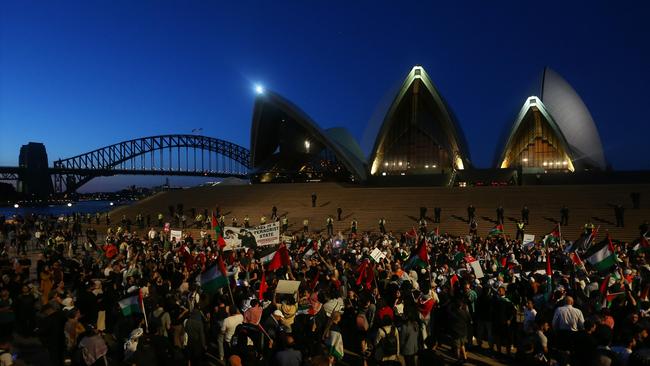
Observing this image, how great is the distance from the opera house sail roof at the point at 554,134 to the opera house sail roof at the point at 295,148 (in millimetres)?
15145

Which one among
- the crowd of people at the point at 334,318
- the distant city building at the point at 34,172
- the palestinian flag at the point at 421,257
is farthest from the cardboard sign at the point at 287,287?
the distant city building at the point at 34,172

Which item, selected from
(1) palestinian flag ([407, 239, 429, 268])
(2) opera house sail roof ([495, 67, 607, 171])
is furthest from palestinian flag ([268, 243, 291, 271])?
(2) opera house sail roof ([495, 67, 607, 171])

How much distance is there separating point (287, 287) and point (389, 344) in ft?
7.16

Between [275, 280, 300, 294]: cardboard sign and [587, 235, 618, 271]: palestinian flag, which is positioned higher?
[587, 235, 618, 271]: palestinian flag

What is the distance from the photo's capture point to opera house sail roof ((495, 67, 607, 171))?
42.9 m

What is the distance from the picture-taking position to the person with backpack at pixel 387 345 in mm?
5516

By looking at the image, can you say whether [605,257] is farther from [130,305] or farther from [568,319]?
[130,305]

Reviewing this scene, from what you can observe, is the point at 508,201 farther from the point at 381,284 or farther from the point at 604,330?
the point at 604,330

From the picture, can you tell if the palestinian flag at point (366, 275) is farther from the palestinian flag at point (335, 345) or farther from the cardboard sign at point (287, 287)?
the palestinian flag at point (335, 345)

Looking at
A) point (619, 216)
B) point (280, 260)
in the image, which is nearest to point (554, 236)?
point (619, 216)

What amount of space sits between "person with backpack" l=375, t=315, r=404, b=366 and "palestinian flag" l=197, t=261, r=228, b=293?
7.88 ft

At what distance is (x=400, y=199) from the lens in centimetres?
2803

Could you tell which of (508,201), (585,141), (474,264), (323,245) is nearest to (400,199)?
(508,201)

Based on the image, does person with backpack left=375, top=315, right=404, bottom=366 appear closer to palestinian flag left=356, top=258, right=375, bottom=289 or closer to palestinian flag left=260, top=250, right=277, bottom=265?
palestinian flag left=356, top=258, right=375, bottom=289
